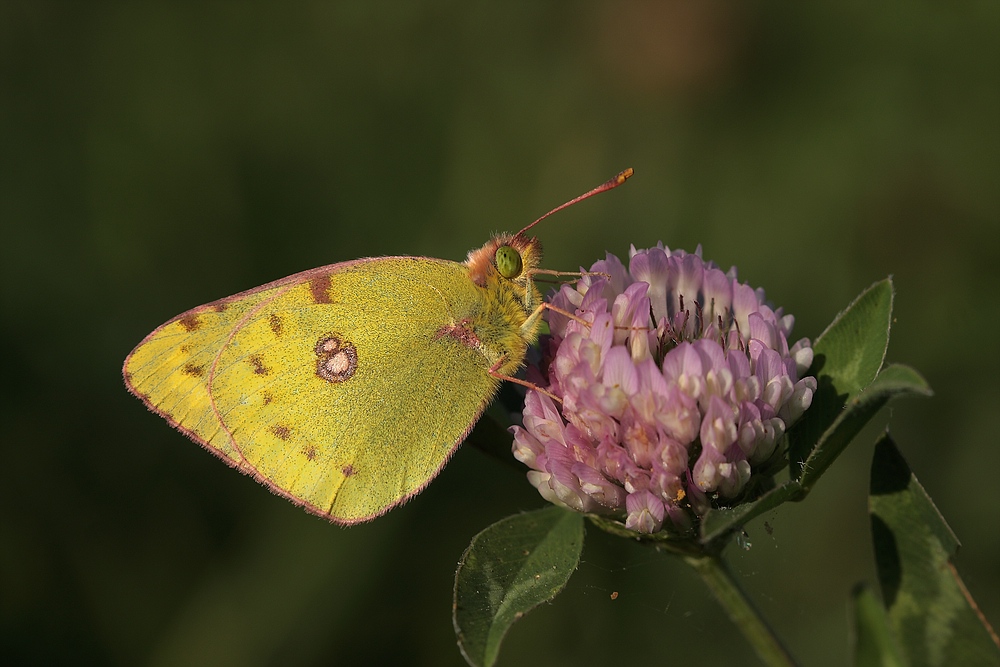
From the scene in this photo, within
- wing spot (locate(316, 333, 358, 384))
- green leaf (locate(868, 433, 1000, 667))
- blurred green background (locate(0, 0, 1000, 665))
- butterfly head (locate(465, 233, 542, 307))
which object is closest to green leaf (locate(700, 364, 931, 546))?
green leaf (locate(868, 433, 1000, 667))

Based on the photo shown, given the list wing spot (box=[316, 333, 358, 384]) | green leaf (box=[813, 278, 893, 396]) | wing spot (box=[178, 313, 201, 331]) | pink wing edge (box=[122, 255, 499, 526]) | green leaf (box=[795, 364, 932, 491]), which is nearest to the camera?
green leaf (box=[795, 364, 932, 491])

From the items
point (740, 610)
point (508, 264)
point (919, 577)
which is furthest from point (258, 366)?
point (919, 577)

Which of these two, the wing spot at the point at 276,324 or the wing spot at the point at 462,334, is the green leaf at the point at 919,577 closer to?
the wing spot at the point at 462,334

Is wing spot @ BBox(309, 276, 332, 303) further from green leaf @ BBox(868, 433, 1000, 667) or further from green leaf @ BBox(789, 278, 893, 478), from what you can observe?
green leaf @ BBox(868, 433, 1000, 667)

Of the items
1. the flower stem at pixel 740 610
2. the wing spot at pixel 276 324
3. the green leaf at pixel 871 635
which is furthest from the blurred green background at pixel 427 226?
the green leaf at pixel 871 635

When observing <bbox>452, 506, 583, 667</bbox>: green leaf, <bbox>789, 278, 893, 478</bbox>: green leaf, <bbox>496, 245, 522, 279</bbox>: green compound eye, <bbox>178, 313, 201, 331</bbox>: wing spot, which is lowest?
<bbox>452, 506, 583, 667</bbox>: green leaf

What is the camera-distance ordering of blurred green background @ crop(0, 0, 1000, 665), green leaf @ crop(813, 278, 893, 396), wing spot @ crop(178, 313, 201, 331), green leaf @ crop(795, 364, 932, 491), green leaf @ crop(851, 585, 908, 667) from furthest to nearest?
blurred green background @ crop(0, 0, 1000, 665), wing spot @ crop(178, 313, 201, 331), green leaf @ crop(813, 278, 893, 396), green leaf @ crop(795, 364, 932, 491), green leaf @ crop(851, 585, 908, 667)

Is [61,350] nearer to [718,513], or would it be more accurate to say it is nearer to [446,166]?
[446,166]

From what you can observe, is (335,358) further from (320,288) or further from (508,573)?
(508,573)
